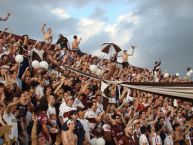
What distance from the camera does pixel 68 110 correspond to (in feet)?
34.5

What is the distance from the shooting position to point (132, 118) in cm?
1397

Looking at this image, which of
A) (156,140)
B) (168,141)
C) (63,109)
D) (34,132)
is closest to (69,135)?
Result: (34,132)

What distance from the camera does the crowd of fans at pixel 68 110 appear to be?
9.15 meters

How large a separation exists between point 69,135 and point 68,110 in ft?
3.60

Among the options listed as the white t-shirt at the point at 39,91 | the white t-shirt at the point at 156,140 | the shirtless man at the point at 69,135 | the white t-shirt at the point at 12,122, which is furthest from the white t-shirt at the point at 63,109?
the white t-shirt at the point at 156,140

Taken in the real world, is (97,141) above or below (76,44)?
below

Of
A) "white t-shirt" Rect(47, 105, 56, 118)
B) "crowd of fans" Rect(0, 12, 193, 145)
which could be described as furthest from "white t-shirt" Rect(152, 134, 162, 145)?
"white t-shirt" Rect(47, 105, 56, 118)

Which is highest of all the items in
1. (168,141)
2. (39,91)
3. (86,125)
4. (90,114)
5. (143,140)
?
(39,91)

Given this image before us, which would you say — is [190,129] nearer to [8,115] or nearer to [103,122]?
[103,122]

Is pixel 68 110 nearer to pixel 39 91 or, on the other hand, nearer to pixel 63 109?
pixel 63 109

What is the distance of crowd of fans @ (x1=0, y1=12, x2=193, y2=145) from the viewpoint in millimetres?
9148

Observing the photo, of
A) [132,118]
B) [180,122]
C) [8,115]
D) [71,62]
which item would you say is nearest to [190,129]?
[180,122]

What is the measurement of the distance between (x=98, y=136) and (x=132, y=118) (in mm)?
3107

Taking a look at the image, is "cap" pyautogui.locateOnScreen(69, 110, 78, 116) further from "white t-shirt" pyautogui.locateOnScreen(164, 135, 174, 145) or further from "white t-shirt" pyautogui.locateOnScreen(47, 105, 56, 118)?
"white t-shirt" pyautogui.locateOnScreen(164, 135, 174, 145)
